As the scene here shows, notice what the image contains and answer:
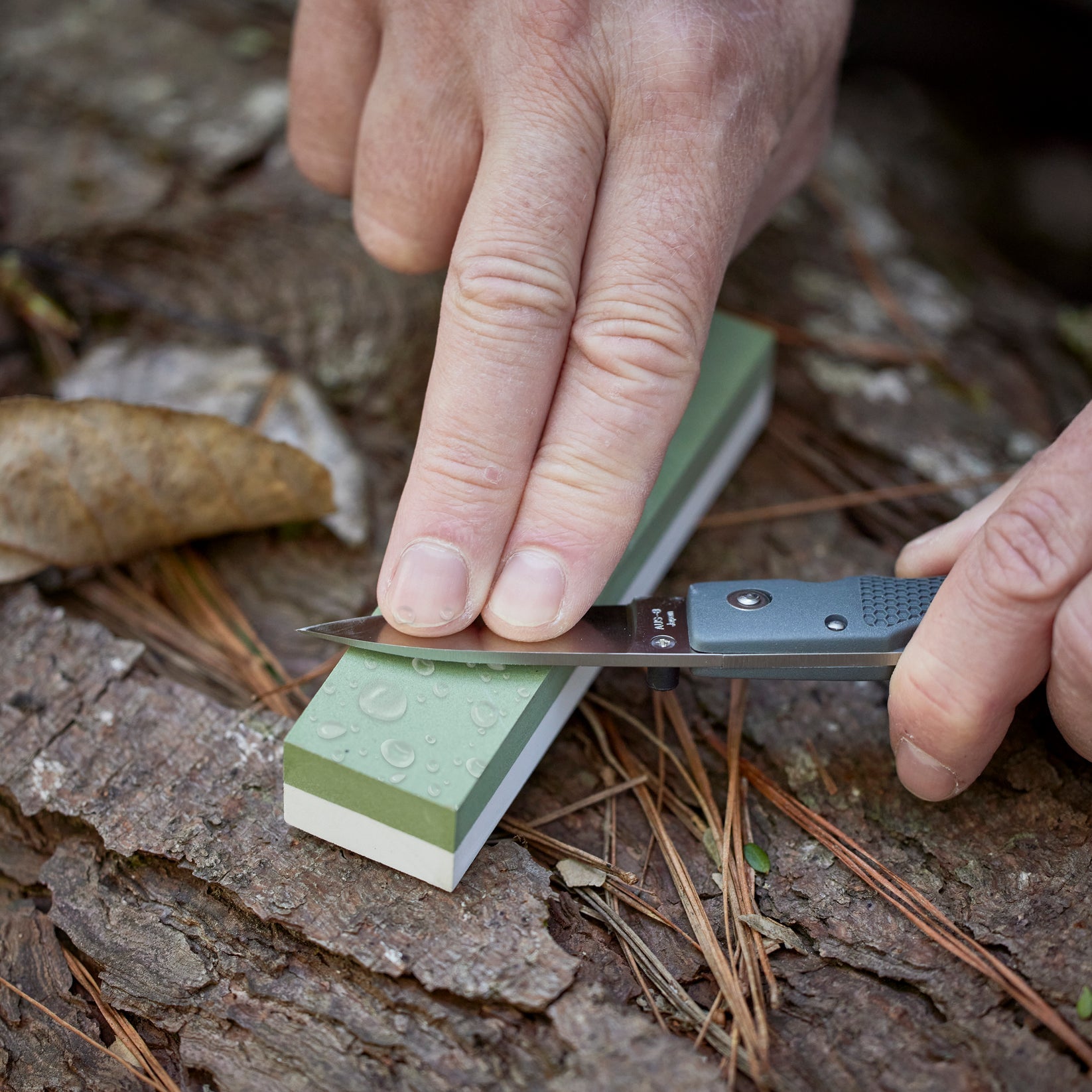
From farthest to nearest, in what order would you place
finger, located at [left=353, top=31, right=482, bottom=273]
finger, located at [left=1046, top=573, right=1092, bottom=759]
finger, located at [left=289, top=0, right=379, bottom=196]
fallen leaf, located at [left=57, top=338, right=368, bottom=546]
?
fallen leaf, located at [left=57, top=338, right=368, bottom=546], finger, located at [left=289, top=0, right=379, bottom=196], finger, located at [left=353, top=31, right=482, bottom=273], finger, located at [left=1046, top=573, right=1092, bottom=759]

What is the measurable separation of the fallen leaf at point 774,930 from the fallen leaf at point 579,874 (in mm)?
217

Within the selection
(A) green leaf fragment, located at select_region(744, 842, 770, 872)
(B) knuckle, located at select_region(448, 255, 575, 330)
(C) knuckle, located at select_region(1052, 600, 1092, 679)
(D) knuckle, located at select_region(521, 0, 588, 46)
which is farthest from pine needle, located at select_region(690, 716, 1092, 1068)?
(D) knuckle, located at select_region(521, 0, 588, 46)

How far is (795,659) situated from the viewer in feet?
4.81

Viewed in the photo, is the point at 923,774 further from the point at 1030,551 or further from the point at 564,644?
the point at 564,644

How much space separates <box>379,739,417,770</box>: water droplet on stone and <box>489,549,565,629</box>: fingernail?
0.24m

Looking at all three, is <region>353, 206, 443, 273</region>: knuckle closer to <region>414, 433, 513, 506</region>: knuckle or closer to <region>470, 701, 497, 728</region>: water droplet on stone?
<region>414, 433, 513, 506</region>: knuckle

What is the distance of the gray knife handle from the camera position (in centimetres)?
145

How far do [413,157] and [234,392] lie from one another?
2.29 ft

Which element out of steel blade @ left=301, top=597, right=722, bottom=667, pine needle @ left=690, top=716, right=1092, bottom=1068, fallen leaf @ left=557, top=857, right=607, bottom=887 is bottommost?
fallen leaf @ left=557, top=857, right=607, bottom=887

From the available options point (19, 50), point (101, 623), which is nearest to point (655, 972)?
point (101, 623)

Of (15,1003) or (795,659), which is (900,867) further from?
(15,1003)

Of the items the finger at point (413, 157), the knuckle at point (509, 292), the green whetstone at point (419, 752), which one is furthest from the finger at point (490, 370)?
the finger at point (413, 157)

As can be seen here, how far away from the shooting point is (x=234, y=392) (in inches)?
85.5

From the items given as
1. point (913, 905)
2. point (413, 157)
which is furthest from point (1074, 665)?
point (413, 157)
